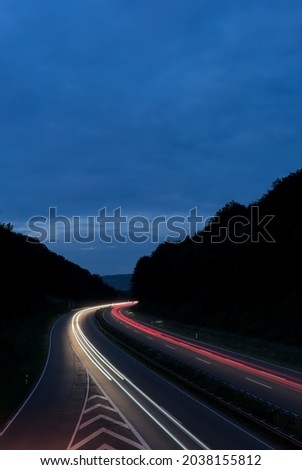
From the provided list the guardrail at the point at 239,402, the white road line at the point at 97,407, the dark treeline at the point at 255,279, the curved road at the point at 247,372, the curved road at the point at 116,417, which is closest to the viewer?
the curved road at the point at 116,417

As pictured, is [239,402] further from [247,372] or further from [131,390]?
[247,372]

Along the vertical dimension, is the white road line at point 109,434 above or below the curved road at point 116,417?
above

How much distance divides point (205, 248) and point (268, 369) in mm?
90874

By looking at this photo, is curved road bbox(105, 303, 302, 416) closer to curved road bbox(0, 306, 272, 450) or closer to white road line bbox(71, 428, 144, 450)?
curved road bbox(0, 306, 272, 450)

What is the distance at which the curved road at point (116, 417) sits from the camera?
16.5m

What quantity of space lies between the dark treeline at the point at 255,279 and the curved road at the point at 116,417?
23.9 metres

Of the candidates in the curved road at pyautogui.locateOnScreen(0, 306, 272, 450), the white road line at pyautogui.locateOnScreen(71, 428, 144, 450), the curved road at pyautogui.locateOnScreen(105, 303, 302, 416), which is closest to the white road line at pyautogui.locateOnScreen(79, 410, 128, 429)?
the curved road at pyautogui.locateOnScreen(0, 306, 272, 450)

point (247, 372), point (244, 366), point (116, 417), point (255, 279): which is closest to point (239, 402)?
point (116, 417)

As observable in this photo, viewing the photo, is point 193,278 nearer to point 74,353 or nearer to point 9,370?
point 74,353

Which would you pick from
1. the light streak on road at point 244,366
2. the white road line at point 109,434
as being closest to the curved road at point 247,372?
Answer: the light streak on road at point 244,366

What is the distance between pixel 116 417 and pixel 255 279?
53.2 meters

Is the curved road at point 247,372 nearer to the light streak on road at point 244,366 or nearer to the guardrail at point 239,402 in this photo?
the light streak on road at point 244,366

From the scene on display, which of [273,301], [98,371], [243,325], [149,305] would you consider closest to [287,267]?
[273,301]

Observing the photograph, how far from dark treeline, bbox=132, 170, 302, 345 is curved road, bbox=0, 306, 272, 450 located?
78.6 feet
